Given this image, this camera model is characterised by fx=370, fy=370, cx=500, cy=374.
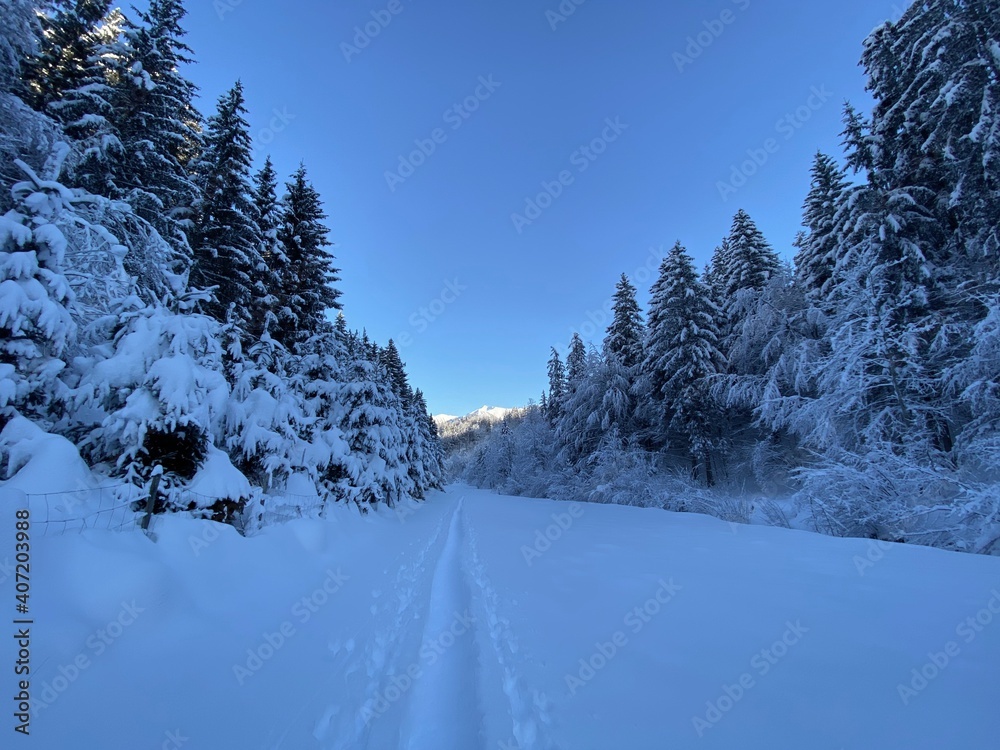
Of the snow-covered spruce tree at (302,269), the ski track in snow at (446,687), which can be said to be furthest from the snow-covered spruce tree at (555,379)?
the ski track in snow at (446,687)

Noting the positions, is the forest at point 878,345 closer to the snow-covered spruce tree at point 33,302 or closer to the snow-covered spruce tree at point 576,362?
the snow-covered spruce tree at point 576,362

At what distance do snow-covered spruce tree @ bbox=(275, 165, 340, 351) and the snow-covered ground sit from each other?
30.5 ft

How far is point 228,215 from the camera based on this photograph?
38.4ft

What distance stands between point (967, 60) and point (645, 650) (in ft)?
55.8

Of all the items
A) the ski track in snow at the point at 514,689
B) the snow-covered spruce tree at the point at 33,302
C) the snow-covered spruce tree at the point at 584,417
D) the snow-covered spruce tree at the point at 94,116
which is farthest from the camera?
the snow-covered spruce tree at the point at 584,417

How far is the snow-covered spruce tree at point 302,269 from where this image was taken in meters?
13.3

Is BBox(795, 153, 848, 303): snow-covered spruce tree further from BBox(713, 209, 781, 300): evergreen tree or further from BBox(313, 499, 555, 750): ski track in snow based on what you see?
BBox(313, 499, 555, 750): ski track in snow

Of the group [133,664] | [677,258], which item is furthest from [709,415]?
[133,664]

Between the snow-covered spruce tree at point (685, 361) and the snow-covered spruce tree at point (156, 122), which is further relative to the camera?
the snow-covered spruce tree at point (685, 361)

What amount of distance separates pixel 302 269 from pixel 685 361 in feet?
57.3

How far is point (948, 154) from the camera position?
9734 mm

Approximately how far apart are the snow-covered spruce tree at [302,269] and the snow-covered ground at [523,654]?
9300mm

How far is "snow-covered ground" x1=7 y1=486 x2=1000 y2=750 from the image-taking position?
97.0 inches

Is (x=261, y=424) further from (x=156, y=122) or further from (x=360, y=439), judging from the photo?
(x=156, y=122)
